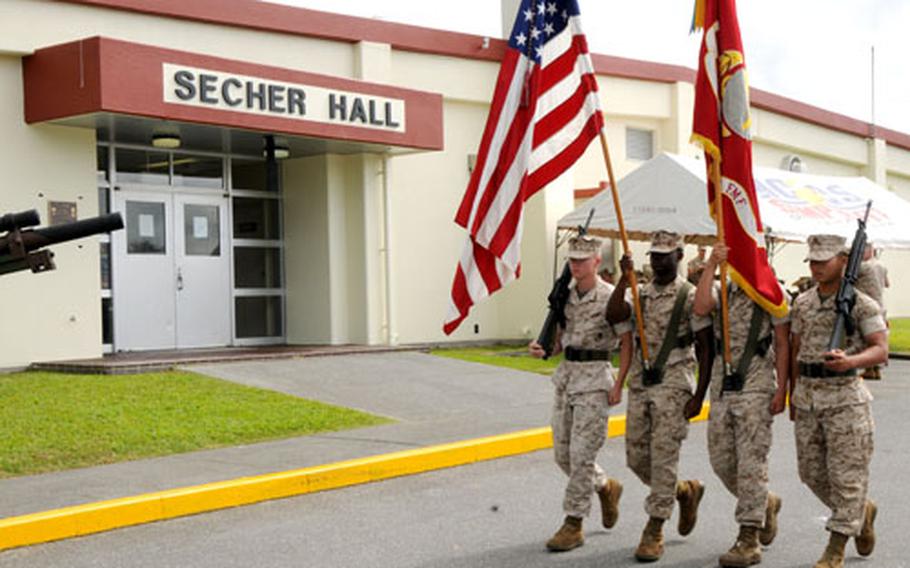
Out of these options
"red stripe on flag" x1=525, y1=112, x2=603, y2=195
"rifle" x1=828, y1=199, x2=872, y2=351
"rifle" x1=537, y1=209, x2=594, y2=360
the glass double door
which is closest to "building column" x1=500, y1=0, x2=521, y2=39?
the glass double door

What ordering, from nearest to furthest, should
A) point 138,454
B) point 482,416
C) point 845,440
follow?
point 845,440 < point 138,454 < point 482,416

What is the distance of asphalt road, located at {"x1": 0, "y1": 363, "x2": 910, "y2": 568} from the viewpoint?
683 centimetres

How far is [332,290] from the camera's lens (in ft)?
63.5

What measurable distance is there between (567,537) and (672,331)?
1.32 m

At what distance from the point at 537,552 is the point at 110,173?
39.8ft

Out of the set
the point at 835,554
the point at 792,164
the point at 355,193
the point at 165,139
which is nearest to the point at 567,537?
the point at 835,554

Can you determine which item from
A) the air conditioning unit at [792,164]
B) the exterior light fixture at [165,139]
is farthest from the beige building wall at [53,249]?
the air conditioning unit at [792,164]

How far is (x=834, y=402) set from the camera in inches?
250

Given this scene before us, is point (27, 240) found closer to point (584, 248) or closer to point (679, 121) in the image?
point (584, 248)

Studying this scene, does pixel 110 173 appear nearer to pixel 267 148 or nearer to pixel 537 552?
pixel 267 148

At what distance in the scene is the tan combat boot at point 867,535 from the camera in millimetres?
6520

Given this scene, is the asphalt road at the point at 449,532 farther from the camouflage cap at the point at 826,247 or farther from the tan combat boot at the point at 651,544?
the camouflage cap at the point at 826,247

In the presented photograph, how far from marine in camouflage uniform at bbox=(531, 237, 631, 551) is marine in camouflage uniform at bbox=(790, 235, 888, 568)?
111 centimetres

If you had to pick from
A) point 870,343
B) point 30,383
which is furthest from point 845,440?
point 30,383
